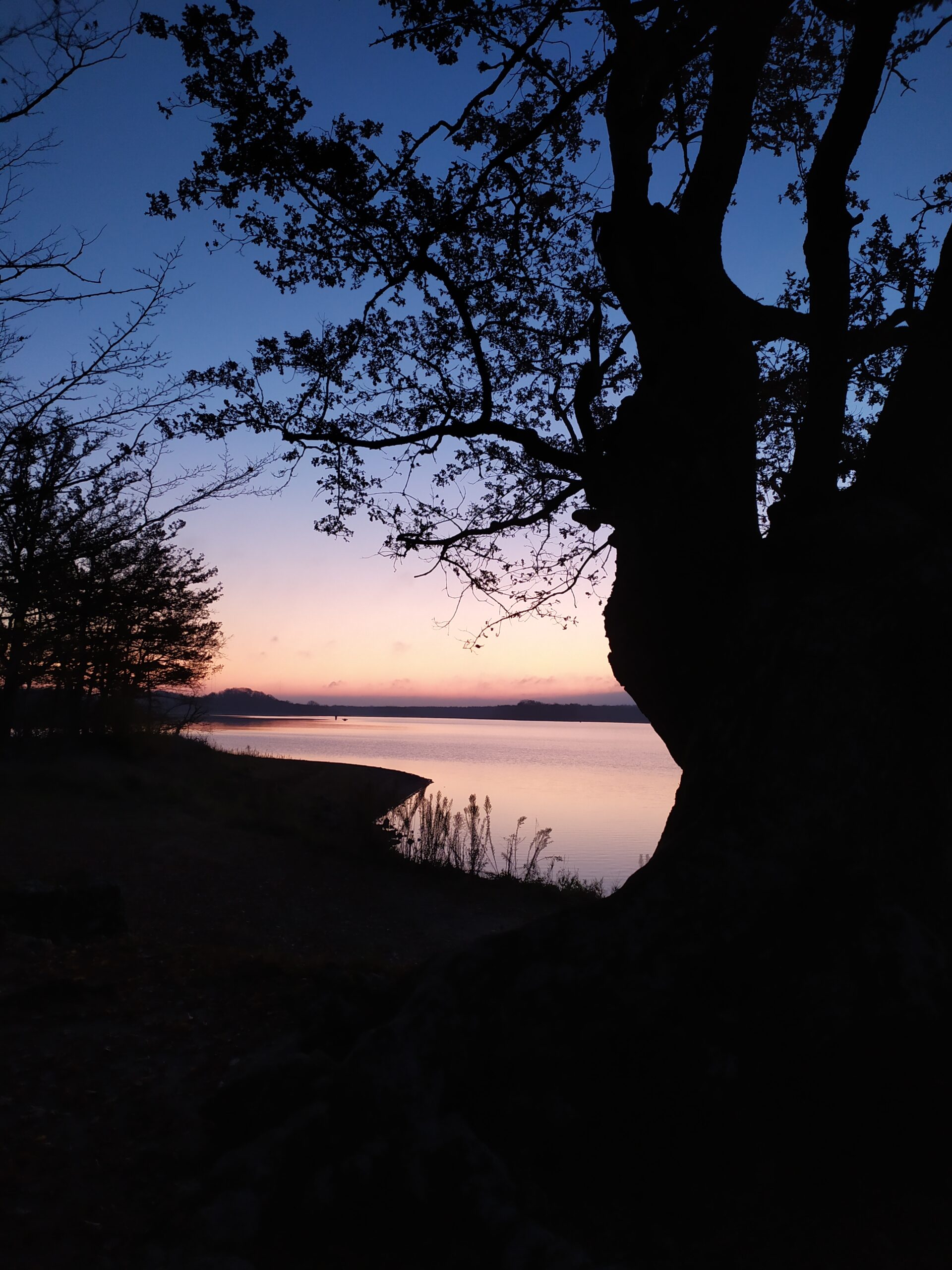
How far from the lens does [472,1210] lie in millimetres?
2541

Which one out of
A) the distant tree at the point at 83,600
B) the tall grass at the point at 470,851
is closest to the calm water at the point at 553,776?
the tall grass at the point at 470,851

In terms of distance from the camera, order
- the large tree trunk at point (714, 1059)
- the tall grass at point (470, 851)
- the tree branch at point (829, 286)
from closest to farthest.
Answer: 1. the large tree trunk at point (714, 1059)
2. the tree branch at point (829, 286)
3. the tall grass at point (470, 851)

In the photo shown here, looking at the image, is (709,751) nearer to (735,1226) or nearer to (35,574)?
(735,1226)

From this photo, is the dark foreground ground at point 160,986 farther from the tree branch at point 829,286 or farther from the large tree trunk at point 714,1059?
the tree branch at point 829,286

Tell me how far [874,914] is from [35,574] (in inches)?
244

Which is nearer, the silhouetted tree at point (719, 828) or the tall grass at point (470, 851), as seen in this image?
the silhouetted tree at point (719, 828)

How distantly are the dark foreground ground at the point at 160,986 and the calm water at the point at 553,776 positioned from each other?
5.08 metres

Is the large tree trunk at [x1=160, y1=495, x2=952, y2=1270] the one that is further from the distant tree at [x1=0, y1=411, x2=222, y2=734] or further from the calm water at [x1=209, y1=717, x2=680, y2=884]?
the calm water at [x1=209, y1=717, x2=680, y2=884]

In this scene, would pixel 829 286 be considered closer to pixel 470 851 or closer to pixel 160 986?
pixel 160 986

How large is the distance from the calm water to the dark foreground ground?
5.08 meters

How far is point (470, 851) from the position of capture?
13.8m

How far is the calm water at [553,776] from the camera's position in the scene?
722 inches

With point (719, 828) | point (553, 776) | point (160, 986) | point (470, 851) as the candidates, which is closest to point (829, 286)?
point (719, 828)

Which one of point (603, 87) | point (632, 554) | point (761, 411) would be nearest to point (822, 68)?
point (603, 87)
